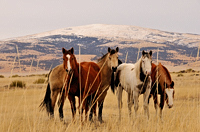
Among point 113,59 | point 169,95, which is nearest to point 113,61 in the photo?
point 113,59

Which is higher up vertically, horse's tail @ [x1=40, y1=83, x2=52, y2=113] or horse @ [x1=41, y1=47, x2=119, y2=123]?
horse @ [x1=41, y1=47, x2=119, y2=123]

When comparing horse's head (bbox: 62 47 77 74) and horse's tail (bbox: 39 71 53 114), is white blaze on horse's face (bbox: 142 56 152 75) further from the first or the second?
horse's tail (bbox: 39 71 53 114)

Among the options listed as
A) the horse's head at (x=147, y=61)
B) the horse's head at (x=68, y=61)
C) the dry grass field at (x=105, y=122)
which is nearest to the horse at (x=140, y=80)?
the horse's head at (x=147, y=61)

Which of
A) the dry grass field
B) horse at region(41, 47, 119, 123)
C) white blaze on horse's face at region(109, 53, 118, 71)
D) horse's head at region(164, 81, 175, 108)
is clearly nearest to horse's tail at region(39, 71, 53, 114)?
horse at region(41, 47, 119, 123)

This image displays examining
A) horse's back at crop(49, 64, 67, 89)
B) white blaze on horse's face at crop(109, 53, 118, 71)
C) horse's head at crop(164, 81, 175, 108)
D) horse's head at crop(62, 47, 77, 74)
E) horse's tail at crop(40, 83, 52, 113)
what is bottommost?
horse's tail at crop(40, 83, 52, 113)

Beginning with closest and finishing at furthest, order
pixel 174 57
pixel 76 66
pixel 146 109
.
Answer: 1. pixel 76 66
2. pixel 146 109
3. pixel 174 57

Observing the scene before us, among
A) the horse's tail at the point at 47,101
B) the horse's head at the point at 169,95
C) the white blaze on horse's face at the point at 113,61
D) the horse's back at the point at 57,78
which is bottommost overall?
the horse's tail at the point at 47,101

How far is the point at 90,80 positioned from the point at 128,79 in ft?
4.76

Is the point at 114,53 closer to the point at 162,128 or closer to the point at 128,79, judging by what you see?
the point at 128,79

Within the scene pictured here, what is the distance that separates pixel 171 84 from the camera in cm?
840

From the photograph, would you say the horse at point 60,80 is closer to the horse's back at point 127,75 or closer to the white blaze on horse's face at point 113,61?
the white blaze on horse's face at point 113,61

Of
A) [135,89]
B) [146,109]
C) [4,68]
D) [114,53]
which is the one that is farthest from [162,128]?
[4,68]

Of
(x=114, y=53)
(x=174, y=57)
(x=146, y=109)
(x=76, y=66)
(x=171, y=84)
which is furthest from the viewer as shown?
(x=174, y=57)

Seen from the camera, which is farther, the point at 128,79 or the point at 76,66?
the point at 128,79
